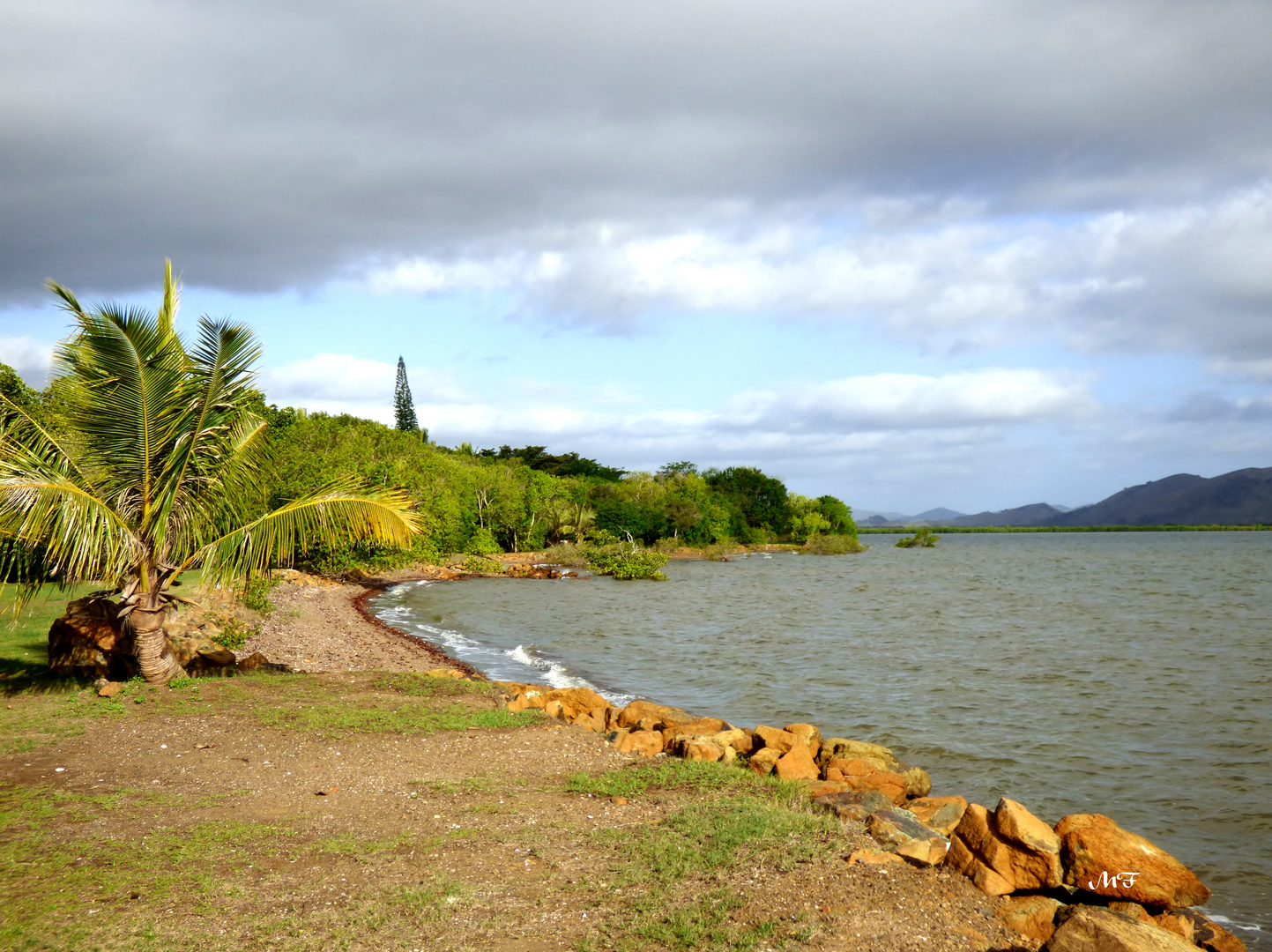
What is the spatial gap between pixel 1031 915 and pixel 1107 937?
31.8 inches

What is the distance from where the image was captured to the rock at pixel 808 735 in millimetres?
11398

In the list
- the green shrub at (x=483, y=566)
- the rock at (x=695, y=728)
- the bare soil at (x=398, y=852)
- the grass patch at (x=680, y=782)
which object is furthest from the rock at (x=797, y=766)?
the green shrub at (x=483, y=566)

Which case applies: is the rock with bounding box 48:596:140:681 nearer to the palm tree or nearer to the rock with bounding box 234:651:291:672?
the palm tree

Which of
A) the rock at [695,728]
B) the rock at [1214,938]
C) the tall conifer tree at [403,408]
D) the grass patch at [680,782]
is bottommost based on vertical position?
the rock at [1214,938]

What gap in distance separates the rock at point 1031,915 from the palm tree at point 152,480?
9.10 meters

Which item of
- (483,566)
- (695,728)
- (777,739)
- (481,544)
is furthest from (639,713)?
(481,544)

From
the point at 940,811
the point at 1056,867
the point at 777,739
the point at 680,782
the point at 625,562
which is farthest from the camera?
the point at 625,562

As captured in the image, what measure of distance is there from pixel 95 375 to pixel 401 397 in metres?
79.4

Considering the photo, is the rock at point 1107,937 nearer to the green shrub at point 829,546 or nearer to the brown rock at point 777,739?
the brown rock at point 777,739

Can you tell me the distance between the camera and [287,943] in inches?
207

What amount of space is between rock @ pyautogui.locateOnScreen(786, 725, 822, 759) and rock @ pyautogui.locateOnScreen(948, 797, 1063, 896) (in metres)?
4.37

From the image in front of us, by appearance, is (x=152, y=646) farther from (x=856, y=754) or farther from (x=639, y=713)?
(x=856, y=754)

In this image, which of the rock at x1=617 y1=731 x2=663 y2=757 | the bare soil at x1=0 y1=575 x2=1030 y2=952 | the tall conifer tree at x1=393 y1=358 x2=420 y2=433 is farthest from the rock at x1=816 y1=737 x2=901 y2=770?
the tall conifer tree at x1=393 y1=358 x2=420 y2=433

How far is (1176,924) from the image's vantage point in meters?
6.64
